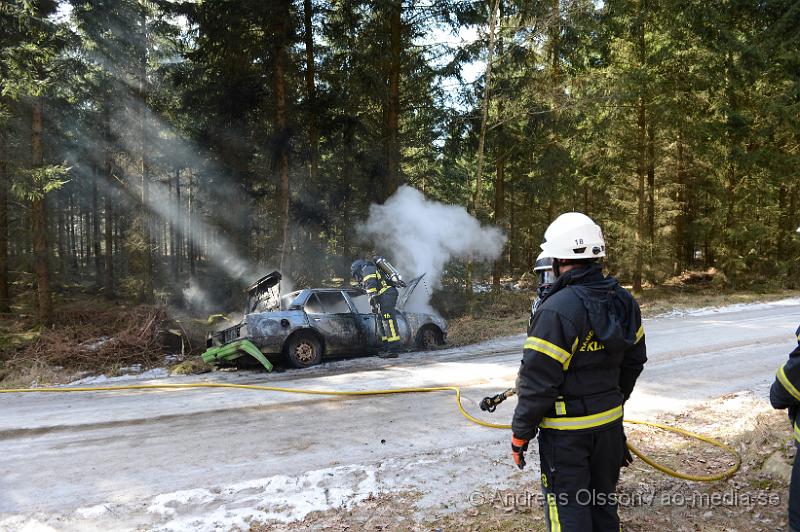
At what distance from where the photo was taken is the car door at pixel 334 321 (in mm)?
9922

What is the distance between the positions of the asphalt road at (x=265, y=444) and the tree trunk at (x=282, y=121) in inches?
291

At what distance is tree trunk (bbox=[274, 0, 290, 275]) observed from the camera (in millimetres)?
15000

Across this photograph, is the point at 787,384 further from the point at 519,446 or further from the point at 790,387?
the point at 519,446

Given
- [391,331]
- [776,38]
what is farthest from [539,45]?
[391,331]

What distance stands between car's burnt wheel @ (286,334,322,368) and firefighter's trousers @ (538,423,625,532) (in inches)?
281

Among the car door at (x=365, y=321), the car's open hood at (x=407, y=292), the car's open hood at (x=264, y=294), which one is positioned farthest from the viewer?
the car's open hood at (x=407, y=292)

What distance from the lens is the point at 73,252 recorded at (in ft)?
128

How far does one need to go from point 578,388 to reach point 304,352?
7.45m

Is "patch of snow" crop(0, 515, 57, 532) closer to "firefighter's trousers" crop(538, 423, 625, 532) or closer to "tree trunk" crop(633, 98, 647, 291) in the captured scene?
"firefighter's trousers" crop(538, 423, 625, 532)

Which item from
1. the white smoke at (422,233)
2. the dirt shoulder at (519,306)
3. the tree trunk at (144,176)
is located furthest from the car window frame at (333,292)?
the tree trunk at (144,176)

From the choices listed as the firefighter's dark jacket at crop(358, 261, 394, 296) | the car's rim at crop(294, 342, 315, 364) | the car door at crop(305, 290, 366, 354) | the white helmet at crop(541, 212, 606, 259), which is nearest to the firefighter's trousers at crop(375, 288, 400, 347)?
the firefighter's dark jacket at crop(358, 261, 394, 296)

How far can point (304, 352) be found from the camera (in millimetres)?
9680

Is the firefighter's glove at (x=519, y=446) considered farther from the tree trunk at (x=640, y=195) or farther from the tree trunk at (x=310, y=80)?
the tree trunk at (x=640, y=195)

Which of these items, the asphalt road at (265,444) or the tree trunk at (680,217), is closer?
the asphalt road at (265,444)
